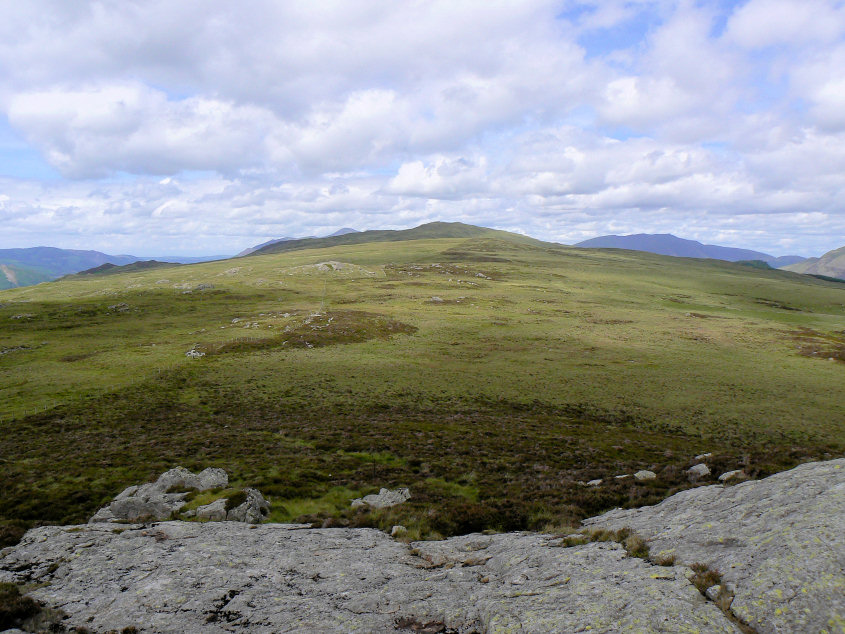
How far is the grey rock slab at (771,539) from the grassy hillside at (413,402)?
499 cm

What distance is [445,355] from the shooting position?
231ft

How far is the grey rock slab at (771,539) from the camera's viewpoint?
9.10 m

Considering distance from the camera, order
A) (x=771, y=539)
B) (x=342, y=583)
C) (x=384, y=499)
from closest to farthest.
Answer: (x=771, y=539) → (x=342, y=583) → (x=384, y=499)

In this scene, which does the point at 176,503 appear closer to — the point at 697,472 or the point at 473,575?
the point at 473,575

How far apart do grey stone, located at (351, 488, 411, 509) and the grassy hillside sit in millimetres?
765

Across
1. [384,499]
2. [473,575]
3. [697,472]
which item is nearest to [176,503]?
[384,499]

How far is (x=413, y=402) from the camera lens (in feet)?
159

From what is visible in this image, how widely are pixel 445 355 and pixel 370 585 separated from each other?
189ft

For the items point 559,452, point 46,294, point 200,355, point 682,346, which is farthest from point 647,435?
point 46,294

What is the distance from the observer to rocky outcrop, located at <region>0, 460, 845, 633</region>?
9.73m

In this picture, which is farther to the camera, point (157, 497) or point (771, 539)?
point (157, 497)

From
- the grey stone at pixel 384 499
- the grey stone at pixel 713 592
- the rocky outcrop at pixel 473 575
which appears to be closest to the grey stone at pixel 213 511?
the rocky outcrop at pixel 473 575

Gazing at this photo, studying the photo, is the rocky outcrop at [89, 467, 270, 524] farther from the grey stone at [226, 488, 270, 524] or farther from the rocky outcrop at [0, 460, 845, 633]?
the rocky outcrop at [0, 460, 845, 633]

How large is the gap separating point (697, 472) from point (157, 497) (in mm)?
29822
